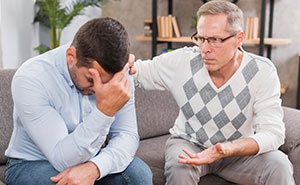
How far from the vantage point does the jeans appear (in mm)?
1331

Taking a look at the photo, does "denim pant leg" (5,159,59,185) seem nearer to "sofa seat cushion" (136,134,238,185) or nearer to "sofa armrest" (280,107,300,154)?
"sofa seat cushion" (136,134,238,185)

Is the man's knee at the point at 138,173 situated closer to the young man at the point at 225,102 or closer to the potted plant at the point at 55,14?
the young man at the point at 225,102

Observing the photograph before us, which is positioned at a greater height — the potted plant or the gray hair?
the gray hair

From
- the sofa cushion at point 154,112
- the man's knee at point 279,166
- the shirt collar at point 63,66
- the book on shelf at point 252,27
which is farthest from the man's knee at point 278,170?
the book on shelf at point 252,27

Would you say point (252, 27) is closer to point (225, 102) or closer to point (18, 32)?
point (225, 102)

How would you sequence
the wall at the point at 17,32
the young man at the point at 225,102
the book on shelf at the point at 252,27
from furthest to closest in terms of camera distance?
the wall at the point at 17,32
the book on shelf at the point at 252,27
the young man at the point at 225,102

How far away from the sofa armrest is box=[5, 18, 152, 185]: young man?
768mm

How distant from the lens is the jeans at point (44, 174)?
1331 millimetres

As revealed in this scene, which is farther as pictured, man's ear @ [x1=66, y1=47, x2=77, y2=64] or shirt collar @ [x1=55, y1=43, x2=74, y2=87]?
shirt collar @ [x1=55, y1=43, x2=74, y2=87]

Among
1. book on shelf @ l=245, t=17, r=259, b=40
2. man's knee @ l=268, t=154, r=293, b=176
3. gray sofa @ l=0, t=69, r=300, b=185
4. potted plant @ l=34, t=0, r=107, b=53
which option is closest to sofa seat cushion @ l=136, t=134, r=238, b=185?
gray sofa @ l=0, t=69, r=300, b=185

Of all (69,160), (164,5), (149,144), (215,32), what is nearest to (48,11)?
(164,5)

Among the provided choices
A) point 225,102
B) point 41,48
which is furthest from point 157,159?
point 41,48

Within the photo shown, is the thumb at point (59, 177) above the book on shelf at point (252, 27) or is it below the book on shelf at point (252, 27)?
below

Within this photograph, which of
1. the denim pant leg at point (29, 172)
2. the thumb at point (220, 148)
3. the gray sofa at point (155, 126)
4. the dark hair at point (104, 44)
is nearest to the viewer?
the dark hair at point (104, 44)
